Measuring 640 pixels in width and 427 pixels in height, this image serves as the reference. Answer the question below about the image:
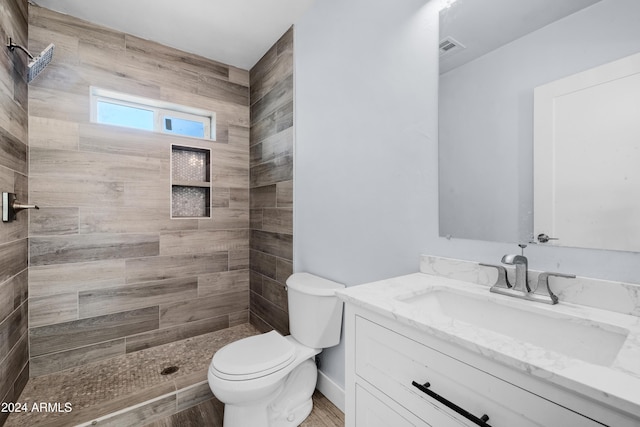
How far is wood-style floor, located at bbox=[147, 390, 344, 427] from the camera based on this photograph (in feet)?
5.33

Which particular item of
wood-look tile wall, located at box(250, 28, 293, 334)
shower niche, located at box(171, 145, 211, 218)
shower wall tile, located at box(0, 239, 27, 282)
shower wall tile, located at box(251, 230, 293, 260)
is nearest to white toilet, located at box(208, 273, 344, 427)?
shower wall tile, located at box(251, 230, 293, 260)

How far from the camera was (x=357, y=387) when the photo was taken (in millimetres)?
951

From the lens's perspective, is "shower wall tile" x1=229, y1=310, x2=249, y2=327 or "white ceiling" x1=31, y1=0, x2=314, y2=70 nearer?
"white ceiling" x1=31, y1=0, x2=314, y2=70

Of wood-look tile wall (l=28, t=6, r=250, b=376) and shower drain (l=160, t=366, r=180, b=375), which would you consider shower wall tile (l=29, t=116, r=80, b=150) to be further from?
shower drain (l=160, t=366, r=180, b=375)

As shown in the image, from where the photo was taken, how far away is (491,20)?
110 cm

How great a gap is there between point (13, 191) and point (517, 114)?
259 centimetres

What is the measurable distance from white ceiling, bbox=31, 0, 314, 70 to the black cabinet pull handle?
227 cm

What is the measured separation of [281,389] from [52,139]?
226 centimetres

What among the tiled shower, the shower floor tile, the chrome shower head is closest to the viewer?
the shower floor tile

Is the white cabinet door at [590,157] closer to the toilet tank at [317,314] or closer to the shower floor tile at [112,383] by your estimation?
the toilet tank at [317,314]

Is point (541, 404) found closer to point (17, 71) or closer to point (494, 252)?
point (494, 252)

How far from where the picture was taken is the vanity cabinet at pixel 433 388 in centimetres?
52

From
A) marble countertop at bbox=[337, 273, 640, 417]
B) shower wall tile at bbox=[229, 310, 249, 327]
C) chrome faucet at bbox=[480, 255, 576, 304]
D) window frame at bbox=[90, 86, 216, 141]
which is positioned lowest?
shower wall tile at bbox=[229, 310, 249, 327]

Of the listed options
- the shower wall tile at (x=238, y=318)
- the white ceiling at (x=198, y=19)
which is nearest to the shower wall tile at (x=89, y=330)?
the shower wall tile at (x=238, y=318)
